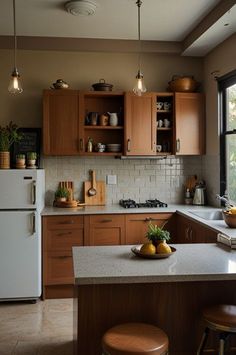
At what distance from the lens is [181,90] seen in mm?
4613

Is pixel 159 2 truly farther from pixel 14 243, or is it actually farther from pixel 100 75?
pixel 14 243

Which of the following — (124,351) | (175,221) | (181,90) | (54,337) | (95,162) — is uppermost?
(181,90)

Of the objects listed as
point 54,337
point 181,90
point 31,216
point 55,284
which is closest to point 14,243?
point 31,216

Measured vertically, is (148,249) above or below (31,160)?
below

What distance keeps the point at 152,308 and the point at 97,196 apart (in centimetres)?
259

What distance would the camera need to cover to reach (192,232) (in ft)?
12.6

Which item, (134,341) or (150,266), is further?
(150,266)

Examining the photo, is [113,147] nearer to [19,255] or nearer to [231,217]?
[19,255]

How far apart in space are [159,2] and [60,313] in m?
3.04

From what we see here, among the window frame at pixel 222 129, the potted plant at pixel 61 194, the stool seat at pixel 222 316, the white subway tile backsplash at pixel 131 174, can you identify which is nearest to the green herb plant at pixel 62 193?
the potted plant at pixel 61 194

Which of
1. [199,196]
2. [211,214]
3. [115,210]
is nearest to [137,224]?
[115,210]

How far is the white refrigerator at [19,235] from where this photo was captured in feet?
12.8

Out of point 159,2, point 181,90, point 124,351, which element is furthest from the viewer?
point 181,90

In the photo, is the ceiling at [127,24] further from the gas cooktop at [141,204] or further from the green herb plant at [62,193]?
the gas cooktop at [141,204]
